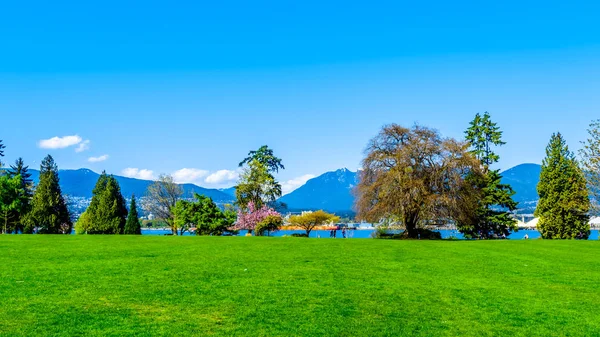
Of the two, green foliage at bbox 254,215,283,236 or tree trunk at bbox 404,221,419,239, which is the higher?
green foliage at bbox 254,215,283,236

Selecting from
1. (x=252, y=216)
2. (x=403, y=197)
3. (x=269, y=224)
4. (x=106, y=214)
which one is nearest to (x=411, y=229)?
(x=403, y=197)

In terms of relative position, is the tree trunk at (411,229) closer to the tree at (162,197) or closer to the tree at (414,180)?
the tree at (414,180)

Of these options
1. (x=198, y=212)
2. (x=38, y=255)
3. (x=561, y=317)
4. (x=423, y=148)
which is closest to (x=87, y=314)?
(x=561, y=317)

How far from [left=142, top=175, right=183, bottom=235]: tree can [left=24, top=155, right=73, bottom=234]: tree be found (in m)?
11.4

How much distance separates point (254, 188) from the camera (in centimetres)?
6378

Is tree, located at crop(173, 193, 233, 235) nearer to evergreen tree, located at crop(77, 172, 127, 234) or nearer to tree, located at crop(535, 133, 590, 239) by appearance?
evergreen tree, located at crop(77, 172, 127, 234)

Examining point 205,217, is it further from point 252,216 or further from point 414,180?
point 414,180

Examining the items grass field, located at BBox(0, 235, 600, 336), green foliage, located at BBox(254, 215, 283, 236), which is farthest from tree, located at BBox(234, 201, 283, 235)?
grass field, located at BBox(0, 235, 600, 336)

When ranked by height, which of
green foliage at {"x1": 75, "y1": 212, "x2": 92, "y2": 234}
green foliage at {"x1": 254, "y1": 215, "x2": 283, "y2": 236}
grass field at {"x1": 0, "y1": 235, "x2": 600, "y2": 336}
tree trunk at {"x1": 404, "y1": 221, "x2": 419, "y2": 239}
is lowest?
grass field at {"x1": 0, "y1": 235, "x2": 600, "y2": 336}

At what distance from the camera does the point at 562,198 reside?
50.7 m

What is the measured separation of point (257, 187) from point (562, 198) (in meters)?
35.5

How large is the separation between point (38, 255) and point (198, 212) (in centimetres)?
3429

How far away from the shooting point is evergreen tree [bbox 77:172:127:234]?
66.0 meters

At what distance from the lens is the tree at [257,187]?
63.5 metres
